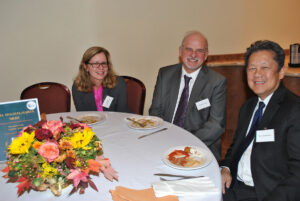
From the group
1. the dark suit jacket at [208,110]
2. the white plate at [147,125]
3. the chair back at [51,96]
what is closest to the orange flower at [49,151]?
the white plate at [147,125]

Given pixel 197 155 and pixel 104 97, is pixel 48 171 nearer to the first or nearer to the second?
pixel 197 155

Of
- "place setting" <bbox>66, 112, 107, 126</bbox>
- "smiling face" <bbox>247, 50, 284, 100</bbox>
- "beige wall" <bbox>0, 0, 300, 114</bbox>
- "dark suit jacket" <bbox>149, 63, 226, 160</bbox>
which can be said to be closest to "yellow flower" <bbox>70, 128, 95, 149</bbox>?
"place setting" <bbox>66, 112, 107, 126</bbox>

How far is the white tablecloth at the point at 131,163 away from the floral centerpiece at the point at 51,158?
0.33ft

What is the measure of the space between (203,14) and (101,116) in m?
2.82

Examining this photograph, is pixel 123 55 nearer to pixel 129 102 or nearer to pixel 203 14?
pixel 129 102

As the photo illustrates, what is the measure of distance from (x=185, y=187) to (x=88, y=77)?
77.9 inches

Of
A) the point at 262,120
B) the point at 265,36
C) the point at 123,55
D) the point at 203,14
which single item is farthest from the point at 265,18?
the point at 262,120

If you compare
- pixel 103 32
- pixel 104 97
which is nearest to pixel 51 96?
pixel 104 97

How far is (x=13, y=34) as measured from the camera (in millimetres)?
3346

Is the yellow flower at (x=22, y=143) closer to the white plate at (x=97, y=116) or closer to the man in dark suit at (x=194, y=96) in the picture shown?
the white plate at (x=97, y=116)

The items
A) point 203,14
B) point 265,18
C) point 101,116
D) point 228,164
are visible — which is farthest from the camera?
point 265,18

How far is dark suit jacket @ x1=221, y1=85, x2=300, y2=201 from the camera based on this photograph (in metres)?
1.38

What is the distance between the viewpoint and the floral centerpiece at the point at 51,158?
3.41 feet

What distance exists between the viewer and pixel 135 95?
2.92 metres
